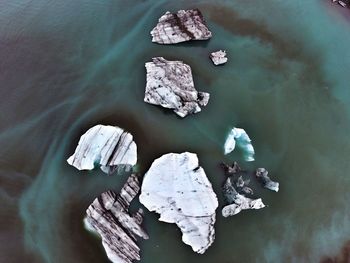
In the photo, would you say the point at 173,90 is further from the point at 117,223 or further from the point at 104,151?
the point at 117,223

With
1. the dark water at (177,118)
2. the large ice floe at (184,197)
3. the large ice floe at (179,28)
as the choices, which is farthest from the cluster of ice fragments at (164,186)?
the large ice floe at (179,28)

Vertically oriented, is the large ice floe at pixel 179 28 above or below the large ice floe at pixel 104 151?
above

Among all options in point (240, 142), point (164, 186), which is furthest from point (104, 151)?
point (240, 142)

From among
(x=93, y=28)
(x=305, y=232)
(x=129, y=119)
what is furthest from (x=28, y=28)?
(x=305, y=232)

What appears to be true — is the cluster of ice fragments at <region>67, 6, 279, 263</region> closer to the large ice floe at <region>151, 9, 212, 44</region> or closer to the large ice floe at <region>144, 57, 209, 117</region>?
the large ice floe at <region>144, 57, 209, 117</region>

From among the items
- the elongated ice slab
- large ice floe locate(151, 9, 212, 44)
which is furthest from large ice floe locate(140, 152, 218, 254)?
large ice floe locate(151, 9, 212, 44)

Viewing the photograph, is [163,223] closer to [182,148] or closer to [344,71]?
[182,148]

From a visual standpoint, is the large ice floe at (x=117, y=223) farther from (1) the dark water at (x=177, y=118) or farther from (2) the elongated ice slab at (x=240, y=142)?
(2) the elongated ice slab at (x=240, y=142)
